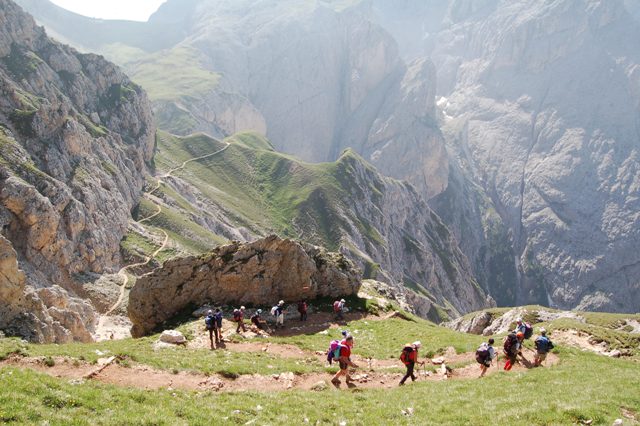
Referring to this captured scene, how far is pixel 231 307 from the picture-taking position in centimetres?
4556

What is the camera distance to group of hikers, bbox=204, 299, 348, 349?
1339 inches

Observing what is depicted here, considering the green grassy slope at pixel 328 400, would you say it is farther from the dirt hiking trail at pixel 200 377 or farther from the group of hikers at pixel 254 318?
the group of hikers at pixel 254 318

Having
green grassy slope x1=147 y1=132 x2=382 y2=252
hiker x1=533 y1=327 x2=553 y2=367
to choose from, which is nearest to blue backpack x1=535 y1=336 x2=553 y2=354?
hiker x1=533 y1=327 x2=553 y2=367

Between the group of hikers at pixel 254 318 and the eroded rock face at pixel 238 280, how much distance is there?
2817mm

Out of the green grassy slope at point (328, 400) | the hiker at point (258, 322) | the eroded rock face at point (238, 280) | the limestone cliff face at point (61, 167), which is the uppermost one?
the limestone cliff face at point (61, 167)

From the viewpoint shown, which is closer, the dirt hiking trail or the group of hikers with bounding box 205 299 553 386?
the dirt hiking trail

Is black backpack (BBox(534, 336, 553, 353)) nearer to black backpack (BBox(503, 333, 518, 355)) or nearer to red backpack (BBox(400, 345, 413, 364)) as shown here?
black backpack (BBox(503, 333, 518, 355))

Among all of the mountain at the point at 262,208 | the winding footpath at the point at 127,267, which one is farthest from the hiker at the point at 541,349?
the mountain at the point at 262,208

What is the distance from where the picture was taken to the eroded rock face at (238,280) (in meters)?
45.4

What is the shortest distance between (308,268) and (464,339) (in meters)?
17.8

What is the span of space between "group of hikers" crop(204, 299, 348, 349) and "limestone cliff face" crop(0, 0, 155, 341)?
1971cm

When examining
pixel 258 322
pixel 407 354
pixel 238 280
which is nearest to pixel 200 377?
pixel 407 354

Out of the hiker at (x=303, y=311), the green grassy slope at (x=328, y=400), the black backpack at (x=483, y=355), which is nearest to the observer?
the green grassy slope at (x=328, y=400)

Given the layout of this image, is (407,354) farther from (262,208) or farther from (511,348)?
(262,208)
